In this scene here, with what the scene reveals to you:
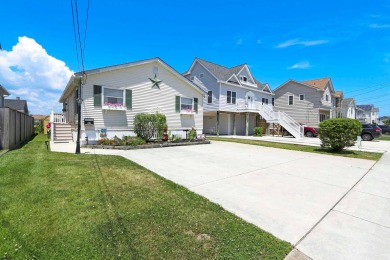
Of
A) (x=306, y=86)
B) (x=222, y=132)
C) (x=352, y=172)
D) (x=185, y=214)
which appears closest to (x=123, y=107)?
(x=185, y=214)

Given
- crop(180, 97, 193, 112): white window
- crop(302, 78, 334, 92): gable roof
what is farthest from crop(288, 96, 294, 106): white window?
crop(180, 97, 193, 112): white window

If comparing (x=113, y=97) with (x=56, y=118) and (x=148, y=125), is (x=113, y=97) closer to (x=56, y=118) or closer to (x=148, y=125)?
(x=148, y=125)

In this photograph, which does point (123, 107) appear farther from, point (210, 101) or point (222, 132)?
point (222, 132)

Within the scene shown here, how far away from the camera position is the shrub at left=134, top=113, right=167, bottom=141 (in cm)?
1216

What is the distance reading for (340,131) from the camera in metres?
10.6

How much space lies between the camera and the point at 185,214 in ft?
11.1

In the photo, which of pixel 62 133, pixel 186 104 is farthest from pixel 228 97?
pixel 62 133

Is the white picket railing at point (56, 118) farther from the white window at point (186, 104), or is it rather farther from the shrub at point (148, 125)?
the white window at point (186, 104)

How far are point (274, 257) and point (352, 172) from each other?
6.01 meters

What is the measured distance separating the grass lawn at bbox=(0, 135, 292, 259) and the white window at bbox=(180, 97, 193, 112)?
11198 mm

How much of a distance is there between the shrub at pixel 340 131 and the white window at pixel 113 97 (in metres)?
11.6

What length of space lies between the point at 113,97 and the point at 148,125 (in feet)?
8.89

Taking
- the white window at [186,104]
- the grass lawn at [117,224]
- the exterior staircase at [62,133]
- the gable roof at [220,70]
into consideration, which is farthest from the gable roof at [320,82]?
the grass lawn at [117,224]

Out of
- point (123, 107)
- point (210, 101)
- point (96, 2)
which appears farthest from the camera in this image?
point (210, 101)
